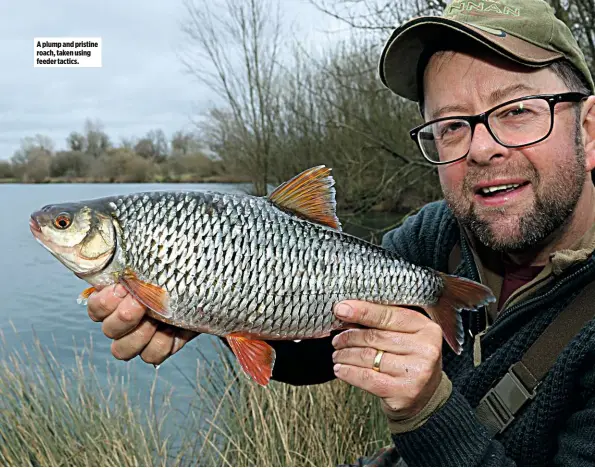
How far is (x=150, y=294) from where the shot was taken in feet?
4.98

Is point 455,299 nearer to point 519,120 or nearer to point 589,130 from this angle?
point 519,120

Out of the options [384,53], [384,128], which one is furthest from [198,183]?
[384,53]

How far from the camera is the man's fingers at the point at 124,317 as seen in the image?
161 centimetres

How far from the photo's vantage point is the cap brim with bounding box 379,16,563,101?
181cm

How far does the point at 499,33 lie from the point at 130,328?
1405 mm

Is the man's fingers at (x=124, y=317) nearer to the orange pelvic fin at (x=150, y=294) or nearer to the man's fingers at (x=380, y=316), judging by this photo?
the orange pelvic fin at (x=150, y=294)

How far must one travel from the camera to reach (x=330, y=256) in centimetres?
158

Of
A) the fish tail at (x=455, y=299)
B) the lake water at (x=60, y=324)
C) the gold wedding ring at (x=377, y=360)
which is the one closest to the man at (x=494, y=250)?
the gold wedding ring at (x=377, y=360)

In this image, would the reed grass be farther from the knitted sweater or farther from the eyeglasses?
the eyeglasses

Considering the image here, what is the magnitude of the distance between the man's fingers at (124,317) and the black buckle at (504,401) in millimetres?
1032

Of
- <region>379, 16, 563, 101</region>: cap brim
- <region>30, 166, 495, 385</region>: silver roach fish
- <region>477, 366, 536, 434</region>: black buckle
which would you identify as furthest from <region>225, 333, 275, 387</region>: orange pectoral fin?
<region>379, 16, 563, 101</region>: cap brim

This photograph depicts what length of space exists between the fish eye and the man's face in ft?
3.81

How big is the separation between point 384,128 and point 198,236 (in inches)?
339

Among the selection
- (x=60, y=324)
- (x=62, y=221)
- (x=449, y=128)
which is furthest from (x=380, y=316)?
(x=60, y=324)
